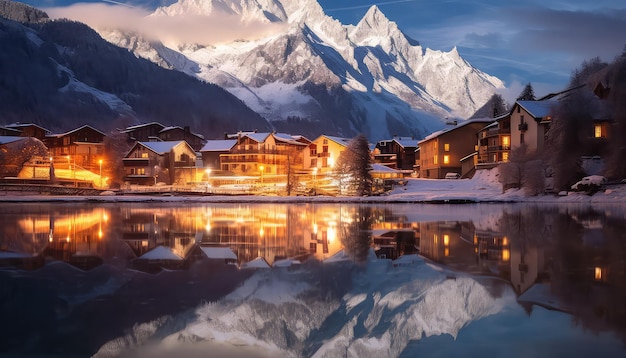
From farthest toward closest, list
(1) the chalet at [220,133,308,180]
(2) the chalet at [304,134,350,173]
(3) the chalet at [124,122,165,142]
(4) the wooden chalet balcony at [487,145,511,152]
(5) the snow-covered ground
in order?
(3) the chalet at [124,122,165,142]
(2) the chalet at [304,134,350,173]
(1) the chalet at [220,133,308,180]
(4) the wooden chalet balcony at [487,145,511,152]
(5) the snow-covered ground

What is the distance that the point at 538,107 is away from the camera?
67.2 meters

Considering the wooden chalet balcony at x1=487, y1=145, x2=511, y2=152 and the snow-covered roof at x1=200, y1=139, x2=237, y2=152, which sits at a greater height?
the snow-covered roof at x1=200, y1=139, x2=237, y2=152

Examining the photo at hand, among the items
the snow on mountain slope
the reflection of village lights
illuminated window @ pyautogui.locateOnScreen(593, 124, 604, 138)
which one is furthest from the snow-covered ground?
the snow on mountain slope

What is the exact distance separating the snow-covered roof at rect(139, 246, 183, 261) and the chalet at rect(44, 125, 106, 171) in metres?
92.5

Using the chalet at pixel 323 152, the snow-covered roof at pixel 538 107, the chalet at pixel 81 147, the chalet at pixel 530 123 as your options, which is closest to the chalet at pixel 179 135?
the chalet at pixel 81 147

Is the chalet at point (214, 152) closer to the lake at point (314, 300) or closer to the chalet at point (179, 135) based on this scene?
the chalet at point (179, 135)

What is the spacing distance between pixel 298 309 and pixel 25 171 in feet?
282

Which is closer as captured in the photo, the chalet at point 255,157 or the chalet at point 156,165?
the chalet at point 156,165

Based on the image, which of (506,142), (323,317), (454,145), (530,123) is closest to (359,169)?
(506,142)

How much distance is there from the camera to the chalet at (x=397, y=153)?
108m

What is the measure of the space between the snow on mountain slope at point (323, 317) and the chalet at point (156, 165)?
81.3 metres

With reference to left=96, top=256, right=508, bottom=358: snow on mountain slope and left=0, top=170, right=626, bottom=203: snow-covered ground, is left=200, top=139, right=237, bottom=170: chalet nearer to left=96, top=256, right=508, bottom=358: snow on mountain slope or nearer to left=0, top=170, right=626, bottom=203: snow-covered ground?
left=0, top=170, right=626, bottom=203: snow-covered ground

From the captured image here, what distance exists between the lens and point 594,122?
57531mm

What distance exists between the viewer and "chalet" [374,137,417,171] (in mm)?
108125
